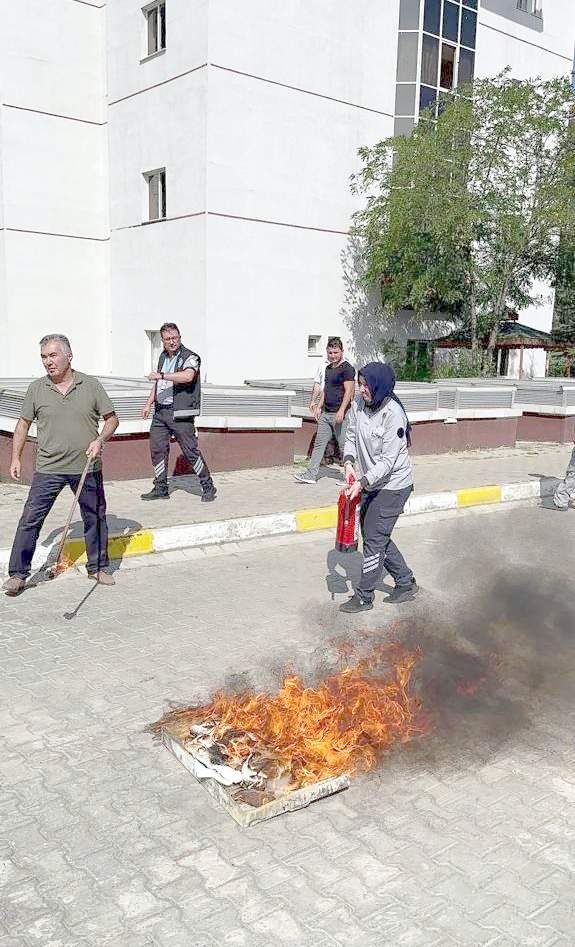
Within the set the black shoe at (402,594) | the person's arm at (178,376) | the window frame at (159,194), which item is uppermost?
the window frame at (159,194)

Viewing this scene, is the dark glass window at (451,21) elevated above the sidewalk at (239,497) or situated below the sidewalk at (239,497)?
above

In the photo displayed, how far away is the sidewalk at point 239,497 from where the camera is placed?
287 inches

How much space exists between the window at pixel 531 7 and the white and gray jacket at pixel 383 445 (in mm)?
22949

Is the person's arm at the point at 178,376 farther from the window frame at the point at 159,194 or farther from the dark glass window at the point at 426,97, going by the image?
the dark glass window at the point at 426,97

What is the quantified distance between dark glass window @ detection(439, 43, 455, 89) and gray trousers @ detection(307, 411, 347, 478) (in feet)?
49.7

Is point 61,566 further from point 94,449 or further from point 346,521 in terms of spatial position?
point 346,521

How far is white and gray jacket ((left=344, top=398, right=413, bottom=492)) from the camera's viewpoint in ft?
17.8

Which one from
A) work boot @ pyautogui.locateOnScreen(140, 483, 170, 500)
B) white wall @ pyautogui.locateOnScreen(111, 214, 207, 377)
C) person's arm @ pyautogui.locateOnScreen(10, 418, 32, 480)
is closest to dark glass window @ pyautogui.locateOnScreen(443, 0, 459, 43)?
white wall @ pyautogui.locateOnScreen(111, 214, 207, 377)

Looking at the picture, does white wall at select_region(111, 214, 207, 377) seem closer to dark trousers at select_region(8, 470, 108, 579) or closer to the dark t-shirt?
the dark t-shirt

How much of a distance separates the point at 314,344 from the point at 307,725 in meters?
17.0

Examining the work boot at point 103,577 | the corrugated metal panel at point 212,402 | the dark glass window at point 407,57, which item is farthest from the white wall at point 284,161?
the work boot at point 103,577

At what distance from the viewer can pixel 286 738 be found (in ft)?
11.6

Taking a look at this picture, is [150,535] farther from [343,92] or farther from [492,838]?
[343,92]

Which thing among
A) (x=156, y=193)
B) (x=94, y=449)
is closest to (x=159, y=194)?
(x=156, y=193)
